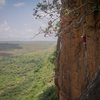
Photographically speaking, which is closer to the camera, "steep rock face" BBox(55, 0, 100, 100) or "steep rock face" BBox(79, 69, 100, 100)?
"steep rock face" BBox(79, 69, 100, 100)

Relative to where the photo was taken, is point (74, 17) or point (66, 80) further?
point (66, 80)

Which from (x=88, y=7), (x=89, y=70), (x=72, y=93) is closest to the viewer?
(x=88, y=7)

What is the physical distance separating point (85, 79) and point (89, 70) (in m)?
0.59

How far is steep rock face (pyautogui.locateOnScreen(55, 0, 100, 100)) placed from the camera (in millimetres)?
11469

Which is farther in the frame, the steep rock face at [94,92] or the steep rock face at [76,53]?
the steep rock face at [76,53]

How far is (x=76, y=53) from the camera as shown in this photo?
42.5ft

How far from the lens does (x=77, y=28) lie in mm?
12195

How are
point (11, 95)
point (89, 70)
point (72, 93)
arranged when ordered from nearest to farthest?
1. point (89, 70)
2. point (72, 93)
3. point (11, 95)

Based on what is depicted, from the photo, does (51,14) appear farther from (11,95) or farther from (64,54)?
(11,95)

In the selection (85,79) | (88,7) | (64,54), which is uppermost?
(88,7)

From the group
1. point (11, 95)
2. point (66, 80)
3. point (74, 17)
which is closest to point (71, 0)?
point (74, 17)

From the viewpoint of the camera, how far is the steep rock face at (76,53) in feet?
37.6

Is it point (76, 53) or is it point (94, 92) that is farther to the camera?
point (76, 53)

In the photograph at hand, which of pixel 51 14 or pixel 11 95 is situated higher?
pixel 51 14
